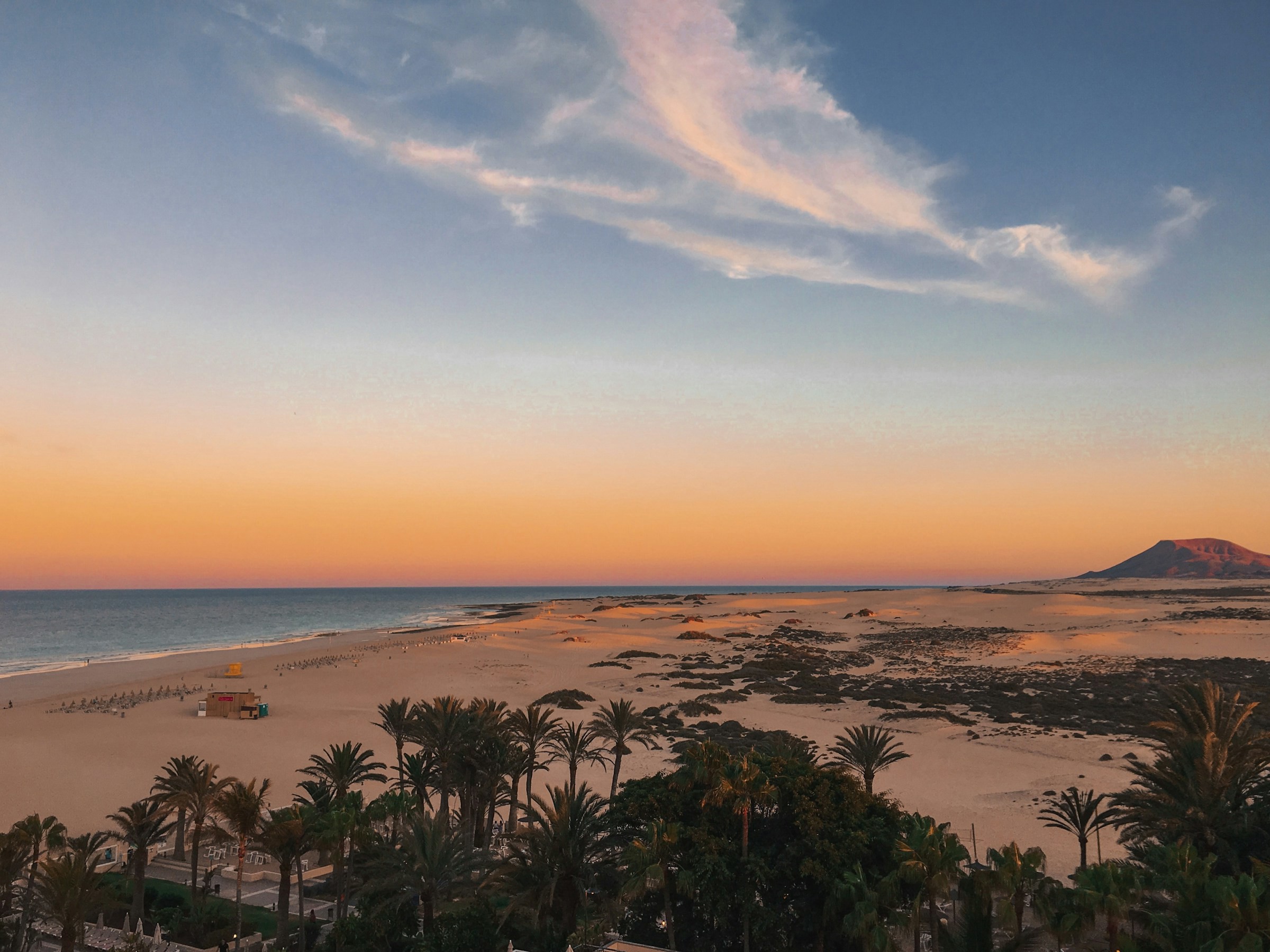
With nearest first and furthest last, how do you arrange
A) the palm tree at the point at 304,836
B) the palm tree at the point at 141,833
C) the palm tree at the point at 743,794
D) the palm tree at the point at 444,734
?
1. the palm tree at the point at 743,794
2. the palm tree at the point at 304,836
3. the palm tree at the point at 141,833
4. the palm tree at the point at 444,734

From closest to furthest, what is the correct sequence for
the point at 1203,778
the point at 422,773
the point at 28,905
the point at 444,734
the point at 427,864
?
1. the point at 427,864
2. the point at 1203,778
3. the point at 28,905
4. the point at 444,734
5. the point at 422,773

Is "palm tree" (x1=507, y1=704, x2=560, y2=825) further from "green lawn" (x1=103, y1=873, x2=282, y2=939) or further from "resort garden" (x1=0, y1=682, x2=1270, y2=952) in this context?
"green lawn" (x1=103, y1=873, x2=282, y2=939)

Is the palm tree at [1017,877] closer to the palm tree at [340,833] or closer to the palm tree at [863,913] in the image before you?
the palm tree at [863,913]

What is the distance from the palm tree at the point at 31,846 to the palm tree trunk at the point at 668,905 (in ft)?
63.1

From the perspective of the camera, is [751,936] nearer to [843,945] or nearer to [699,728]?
[843,945]

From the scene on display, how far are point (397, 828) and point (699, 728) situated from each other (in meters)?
29.1

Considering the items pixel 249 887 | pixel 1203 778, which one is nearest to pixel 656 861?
pixel 1203 778

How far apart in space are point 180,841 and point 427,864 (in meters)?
18.5

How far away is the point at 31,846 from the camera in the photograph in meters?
27.0

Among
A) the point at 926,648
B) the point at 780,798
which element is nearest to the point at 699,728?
the point at 780,798

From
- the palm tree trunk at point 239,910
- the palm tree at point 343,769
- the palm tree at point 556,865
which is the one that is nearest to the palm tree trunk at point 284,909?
the palm tree trunk at point 239,910

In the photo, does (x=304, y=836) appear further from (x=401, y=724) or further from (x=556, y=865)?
(x=401, y=724)

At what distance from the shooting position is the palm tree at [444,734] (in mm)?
31969

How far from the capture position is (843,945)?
939 inches
